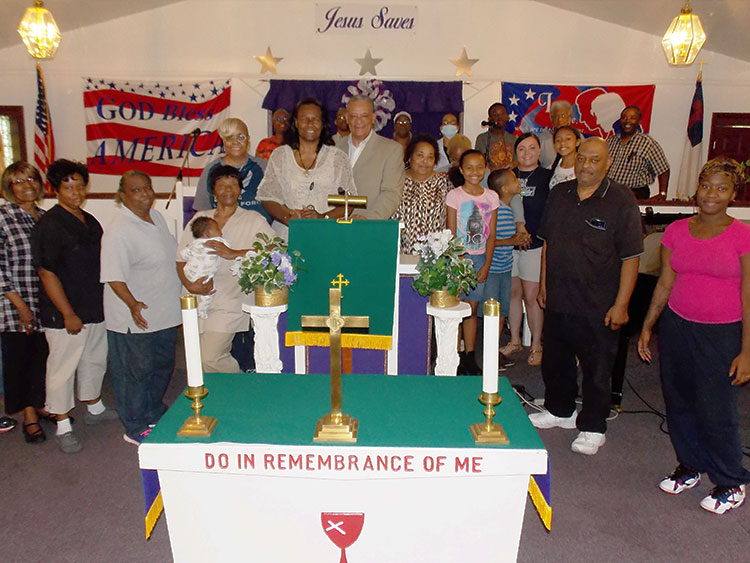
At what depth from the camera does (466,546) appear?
175cm

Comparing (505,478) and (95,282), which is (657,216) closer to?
(505,478)

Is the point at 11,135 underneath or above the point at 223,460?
above

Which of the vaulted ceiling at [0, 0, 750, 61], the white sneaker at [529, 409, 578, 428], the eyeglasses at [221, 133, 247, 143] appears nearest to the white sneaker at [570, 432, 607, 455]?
the white sneaker at [529, 409, 578, 428]

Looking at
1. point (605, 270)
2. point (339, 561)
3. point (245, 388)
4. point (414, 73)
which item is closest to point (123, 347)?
point (245, 388)

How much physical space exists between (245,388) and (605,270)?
6.91ft

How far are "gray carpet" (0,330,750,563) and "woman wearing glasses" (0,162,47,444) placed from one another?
10.7 inches

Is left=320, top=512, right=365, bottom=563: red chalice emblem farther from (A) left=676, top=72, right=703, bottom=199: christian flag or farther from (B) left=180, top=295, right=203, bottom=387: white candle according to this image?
(A) left=676, top=72, right=703, bottom=199: christian flag

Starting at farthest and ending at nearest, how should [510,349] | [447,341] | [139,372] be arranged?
[510,349] < [139,372] < [447,341]

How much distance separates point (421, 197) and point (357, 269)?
1.61 metres

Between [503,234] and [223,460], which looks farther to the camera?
[503,234]

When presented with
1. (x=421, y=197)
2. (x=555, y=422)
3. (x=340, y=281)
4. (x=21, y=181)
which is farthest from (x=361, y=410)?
(x=21, y=181)

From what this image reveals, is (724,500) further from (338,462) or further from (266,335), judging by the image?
(266,335)

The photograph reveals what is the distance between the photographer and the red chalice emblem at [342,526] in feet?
5.71

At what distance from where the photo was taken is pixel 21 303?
3.36 meters
